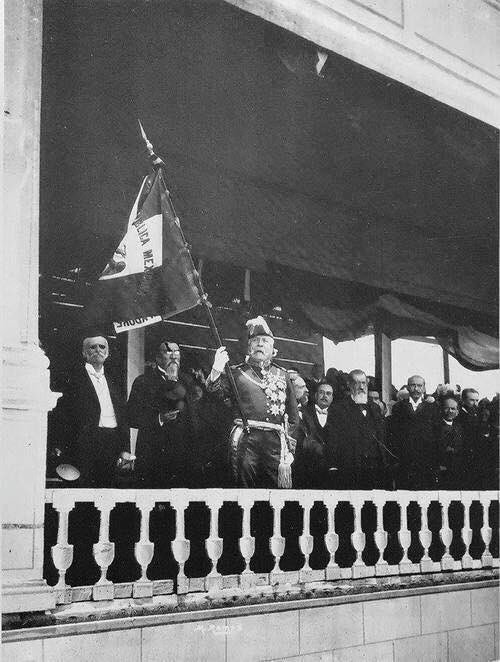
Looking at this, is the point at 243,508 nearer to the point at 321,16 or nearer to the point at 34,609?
A: the point at 34,609

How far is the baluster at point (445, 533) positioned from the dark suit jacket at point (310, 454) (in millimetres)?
1157

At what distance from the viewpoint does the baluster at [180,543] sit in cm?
435

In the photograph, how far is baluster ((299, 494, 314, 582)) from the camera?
4.92 m

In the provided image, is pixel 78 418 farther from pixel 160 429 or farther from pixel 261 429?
pixel 261 429

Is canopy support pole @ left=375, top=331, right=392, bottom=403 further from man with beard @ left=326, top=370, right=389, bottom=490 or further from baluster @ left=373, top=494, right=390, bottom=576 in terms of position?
baluster @ left=373, top=494, right=390, bottom=576

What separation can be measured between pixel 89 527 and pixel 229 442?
0.94m

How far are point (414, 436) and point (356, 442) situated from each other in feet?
1.95

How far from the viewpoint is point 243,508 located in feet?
15.3

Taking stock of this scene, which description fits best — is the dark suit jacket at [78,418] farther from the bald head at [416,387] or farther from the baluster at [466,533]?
the baluster at [466,533]

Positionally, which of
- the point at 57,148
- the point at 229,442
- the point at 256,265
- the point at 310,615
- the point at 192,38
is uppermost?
the point at 192,38

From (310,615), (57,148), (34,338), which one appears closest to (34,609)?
(34,338)

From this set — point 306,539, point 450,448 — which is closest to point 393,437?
point 450,448

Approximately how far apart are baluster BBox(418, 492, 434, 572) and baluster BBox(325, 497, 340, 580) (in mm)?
831

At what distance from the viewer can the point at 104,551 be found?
161 inches
